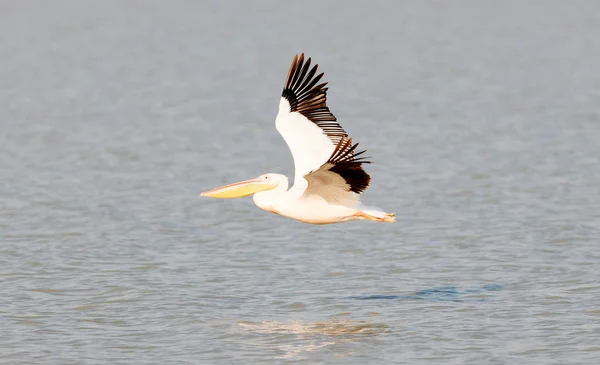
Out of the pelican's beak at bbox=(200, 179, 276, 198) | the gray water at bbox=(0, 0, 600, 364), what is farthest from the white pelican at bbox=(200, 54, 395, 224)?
the gray water at bbox=(0, 0, 600, 364)

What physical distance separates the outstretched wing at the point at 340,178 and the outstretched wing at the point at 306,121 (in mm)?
482

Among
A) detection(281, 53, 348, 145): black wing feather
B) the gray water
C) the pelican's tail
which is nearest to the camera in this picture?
the gray water

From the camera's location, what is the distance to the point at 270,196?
927 centimetres

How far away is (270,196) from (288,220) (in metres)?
3.11

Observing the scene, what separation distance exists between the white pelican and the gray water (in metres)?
0.75

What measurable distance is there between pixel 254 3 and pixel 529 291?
27.2m

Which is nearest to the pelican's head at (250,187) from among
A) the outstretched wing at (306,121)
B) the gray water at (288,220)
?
the outstretched wing at (306,121)

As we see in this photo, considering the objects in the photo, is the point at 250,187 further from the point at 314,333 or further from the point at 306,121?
the point at 314,333

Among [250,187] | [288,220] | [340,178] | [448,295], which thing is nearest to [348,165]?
[340,178]

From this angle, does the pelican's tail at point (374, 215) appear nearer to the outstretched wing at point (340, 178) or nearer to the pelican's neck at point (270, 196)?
the outstretched wing at point (340, 178)

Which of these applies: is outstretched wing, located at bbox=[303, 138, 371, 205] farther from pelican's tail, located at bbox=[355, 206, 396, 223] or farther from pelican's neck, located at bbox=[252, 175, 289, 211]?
pelican's neck, located at bbox=[252, 175, 289, 211]

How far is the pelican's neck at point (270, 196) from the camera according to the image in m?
9.23

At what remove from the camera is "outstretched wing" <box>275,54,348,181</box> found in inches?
373

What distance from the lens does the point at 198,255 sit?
36.3ft
